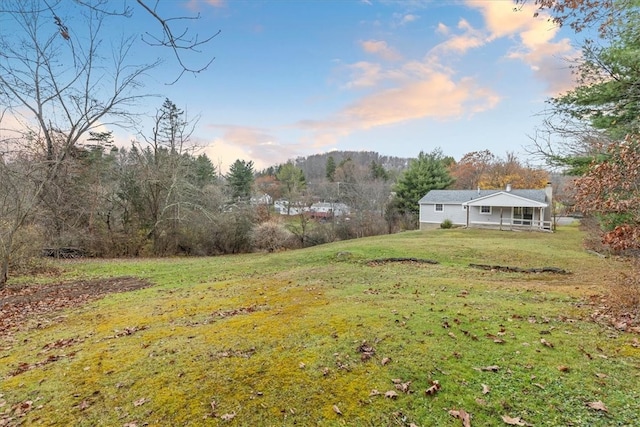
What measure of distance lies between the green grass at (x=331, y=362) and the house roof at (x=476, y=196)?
967 inches

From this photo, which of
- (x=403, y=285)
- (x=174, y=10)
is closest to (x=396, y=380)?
(x=174, y=10)

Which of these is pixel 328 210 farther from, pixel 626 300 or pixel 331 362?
pixel 331 362

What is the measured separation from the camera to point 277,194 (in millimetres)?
49125

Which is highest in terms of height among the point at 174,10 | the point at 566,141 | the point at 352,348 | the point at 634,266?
the point at 566,141

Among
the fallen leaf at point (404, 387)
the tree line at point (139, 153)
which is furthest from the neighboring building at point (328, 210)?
the fallen leaf at point (404, 387)

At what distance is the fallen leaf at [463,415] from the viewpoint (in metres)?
2.72

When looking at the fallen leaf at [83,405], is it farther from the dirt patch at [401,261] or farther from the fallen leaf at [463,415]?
the dirt patch at [401,261]

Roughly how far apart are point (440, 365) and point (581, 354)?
5.67 feet

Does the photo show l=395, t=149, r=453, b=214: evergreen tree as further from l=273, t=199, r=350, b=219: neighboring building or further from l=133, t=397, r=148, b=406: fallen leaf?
l=133, t=397, r=148, b=406: fallen leaf

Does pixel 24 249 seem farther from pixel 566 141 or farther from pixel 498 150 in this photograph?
pixel 498 150

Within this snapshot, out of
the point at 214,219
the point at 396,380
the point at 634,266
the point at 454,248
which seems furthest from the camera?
the point at 214,219

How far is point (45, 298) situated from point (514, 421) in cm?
1038

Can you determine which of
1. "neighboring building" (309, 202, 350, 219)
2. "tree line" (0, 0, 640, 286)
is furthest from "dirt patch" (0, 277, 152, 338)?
"neighboring building" (309, 202, 350, 219)

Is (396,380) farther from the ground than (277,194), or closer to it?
closer to it
